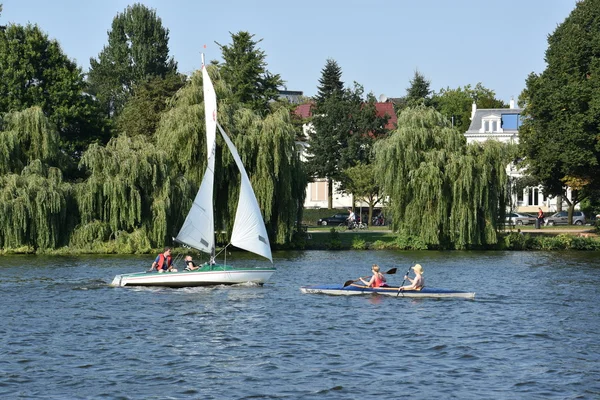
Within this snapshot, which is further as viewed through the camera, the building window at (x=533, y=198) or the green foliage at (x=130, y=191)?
the building window at (x=533, y=198)

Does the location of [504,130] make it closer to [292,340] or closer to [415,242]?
[415,242]

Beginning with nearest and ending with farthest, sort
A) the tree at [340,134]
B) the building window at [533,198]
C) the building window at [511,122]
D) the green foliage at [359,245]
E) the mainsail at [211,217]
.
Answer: the mainsail at [211,217], the green foliage at [359,245], the tree at [340,134], the building window at [533,198], the building window at [511,122]

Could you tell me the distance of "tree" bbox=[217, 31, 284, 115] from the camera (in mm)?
84250

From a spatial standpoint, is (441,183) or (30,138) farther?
(441,183)

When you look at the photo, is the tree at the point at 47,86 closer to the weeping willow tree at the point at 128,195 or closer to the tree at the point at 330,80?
the weeping willow tree at the point at 128,195

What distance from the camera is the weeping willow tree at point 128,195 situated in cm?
5075

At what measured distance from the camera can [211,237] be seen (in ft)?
125

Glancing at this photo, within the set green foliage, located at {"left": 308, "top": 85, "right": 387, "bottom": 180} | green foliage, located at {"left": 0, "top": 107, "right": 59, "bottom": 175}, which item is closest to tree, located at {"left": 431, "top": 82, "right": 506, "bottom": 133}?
green foliage, located at {"left": 308, "top": 85, "right": 387, "bottom": 180}

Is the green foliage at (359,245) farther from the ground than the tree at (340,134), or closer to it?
closer to it

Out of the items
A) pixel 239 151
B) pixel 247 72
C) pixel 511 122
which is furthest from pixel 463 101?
pixel 239 151

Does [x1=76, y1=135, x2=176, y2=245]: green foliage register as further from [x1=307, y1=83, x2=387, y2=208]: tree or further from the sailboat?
[x1=307, y1=83, x2=387, y2=208]: tree

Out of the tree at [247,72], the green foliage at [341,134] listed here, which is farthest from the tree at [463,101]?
the tree at [247,72]

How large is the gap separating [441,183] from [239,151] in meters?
11.1

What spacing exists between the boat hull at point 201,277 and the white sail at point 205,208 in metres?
1.32
